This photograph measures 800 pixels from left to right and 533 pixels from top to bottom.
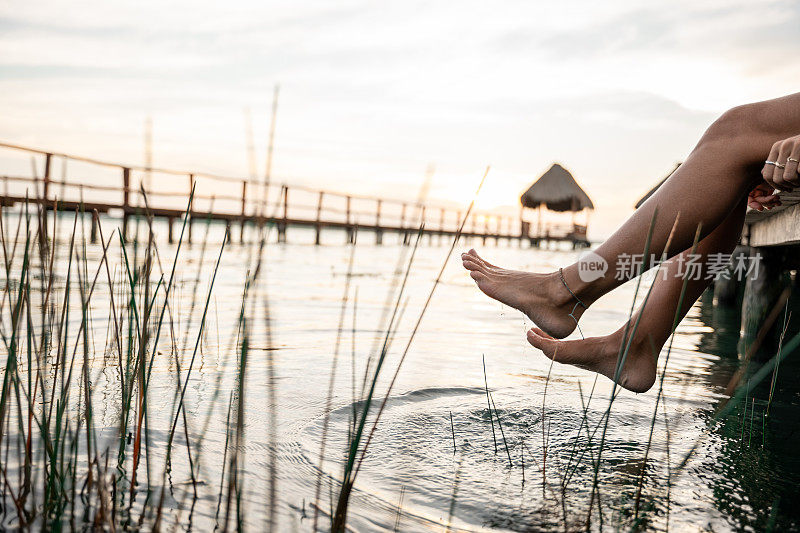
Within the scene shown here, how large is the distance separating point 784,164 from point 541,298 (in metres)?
0.59

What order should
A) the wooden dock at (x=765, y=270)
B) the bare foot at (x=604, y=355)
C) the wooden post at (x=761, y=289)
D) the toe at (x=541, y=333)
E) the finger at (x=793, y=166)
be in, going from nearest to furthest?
1. the finger at (x=793, y=166)
2. the bare foot at (x=604, y=355)
3. the toe at (x=541, y=333)
4. the wooden dock at (x=765, y=270)
5. the wooden post at (x=761, y=289)

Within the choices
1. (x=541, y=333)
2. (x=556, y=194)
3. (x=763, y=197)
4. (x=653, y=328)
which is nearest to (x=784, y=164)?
(x=763, y=197)

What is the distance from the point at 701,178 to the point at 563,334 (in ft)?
1.51

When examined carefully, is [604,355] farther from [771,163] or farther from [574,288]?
[771,163]

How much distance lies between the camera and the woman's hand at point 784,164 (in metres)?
1.11

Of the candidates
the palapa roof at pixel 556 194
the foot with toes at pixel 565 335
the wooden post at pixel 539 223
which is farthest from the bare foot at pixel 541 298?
the wooden post at pixel 539 223

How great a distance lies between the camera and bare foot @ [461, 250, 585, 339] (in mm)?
1530

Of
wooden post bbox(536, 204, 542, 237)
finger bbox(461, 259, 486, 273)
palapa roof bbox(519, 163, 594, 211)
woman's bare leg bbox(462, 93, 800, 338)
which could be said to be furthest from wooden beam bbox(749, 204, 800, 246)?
wooden post bbox(536, 204, 542, 237)

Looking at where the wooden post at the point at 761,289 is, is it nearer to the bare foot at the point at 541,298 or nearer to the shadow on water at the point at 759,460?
the shadow on water at the point at 759,460

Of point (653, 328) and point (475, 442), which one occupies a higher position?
point (653, 328)

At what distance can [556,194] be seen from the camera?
2417cm

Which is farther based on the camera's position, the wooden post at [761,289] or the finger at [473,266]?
the wooden post at [761,289]

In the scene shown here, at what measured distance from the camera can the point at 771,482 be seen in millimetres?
1135

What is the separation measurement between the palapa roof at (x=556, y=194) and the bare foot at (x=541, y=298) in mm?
23089
